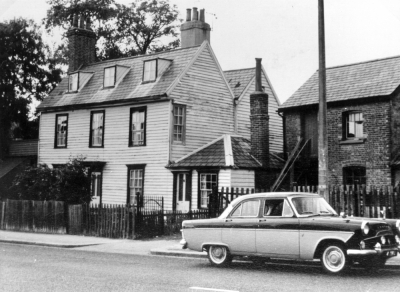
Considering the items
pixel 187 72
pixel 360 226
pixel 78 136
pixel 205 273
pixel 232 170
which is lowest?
pixel 205 273

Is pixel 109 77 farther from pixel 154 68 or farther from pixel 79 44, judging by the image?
pixel 79 44

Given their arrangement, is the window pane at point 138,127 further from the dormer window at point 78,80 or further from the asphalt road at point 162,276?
the asphalt road at point 162,276

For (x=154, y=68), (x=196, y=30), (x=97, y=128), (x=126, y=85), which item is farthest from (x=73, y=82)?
(x=196, y=30)

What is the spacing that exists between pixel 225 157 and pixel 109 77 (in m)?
9.01

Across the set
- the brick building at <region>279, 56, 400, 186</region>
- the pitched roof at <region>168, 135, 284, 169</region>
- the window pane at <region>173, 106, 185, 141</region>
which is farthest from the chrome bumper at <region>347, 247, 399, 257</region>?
the window pane at <region>173, 106, 185, 141</region>

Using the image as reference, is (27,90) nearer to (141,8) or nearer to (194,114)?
(141,8)

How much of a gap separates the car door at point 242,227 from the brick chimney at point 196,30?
17623mm

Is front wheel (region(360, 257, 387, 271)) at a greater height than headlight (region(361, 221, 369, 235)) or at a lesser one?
lesser

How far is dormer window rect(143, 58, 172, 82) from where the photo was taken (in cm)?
2667

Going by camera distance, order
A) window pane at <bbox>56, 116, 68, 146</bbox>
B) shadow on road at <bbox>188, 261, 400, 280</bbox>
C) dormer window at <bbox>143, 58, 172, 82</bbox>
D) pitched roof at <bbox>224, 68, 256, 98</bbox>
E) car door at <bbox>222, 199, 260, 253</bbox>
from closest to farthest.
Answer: shadow on road at <bbox>188, 261, 400, 280</bbox>, car door at <bbox>222, 199, 260, 253</bbox>, dormer window at <bbox>143, 58, 172, 82</bbox>, pitched roof at <bbox>224, 68, 256, 98</bbox>, window pane at <bbox>56, 116, 68, 146</bbox>

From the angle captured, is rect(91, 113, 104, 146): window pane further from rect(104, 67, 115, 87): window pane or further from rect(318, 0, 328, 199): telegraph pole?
rect(318, 0, 328, 199): telegraph pole

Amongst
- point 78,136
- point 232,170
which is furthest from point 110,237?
point 78,136

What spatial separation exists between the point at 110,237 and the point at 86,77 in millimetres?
13922

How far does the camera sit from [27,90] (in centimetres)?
3828
